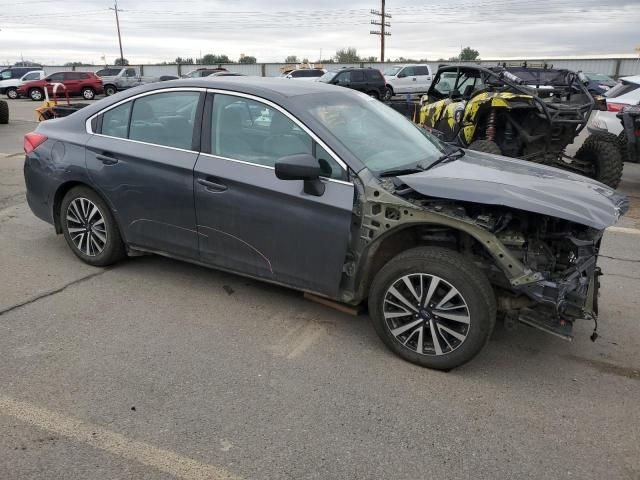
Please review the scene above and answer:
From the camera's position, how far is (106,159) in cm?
441

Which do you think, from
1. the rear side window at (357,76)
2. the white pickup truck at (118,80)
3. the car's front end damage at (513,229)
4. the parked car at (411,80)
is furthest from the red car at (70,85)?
the car's front end damage at (513,229)

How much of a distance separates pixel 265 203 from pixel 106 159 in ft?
5.35

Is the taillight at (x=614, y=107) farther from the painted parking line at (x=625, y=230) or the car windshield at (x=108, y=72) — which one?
the car windshield at (x=108, y=72)

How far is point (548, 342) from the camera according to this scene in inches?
146

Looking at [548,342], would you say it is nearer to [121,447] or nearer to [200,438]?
[200,438]

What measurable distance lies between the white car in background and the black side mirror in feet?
24.7

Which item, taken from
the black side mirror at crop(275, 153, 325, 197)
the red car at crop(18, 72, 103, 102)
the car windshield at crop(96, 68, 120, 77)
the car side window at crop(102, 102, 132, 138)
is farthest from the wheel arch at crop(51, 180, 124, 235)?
the car windshield at crop(96, 68, 120, 77)

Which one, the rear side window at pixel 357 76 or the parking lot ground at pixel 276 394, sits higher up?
the rear side window at pixel 357 76

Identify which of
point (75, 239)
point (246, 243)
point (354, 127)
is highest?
point (354, 127)

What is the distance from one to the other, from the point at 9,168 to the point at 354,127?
8205mm

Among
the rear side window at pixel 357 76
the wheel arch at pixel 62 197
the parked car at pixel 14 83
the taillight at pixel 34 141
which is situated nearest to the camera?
the wheel arch at pixel 62 197

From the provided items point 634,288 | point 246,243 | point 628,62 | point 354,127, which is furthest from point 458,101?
point 628,62

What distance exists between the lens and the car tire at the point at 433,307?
10.1 feet

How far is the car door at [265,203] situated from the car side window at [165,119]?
19 centimetres
